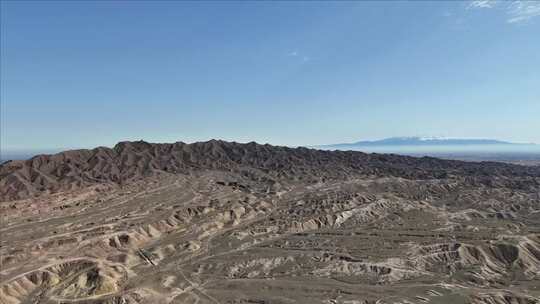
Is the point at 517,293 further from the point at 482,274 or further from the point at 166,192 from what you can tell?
the point at 166,192

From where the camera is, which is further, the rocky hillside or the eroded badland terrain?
the rocky hillside

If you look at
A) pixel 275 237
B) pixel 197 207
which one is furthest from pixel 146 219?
pixel 275 237

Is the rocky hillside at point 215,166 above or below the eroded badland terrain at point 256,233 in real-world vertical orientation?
above

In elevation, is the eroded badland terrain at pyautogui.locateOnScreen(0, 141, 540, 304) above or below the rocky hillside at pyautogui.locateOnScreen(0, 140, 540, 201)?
below

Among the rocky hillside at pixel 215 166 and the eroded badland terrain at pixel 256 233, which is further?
the rocky hillside at pixel 215 166
